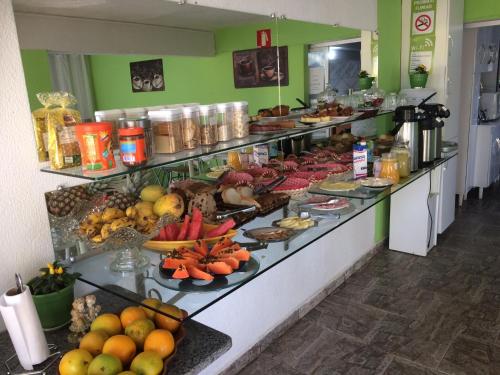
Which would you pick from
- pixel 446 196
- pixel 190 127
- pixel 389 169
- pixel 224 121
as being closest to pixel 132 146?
pixel 190 127

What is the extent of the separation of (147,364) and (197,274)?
271 millimetres

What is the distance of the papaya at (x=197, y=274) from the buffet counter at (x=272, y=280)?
3cm

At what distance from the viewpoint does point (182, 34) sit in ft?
7.20

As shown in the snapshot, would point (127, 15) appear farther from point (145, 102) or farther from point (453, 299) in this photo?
point (453, 299)

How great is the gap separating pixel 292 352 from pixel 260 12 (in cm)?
180

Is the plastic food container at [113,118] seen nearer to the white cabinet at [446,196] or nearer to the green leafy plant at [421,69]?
the green leafy plant at [421,69]

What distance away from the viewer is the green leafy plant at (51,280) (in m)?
1.17

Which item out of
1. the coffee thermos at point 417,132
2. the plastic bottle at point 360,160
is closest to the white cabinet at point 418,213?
the coffee thermos at point 417,132

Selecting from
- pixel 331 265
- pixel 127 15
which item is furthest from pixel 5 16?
pixel 331 265

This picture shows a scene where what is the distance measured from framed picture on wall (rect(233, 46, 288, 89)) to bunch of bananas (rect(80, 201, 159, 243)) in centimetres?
130

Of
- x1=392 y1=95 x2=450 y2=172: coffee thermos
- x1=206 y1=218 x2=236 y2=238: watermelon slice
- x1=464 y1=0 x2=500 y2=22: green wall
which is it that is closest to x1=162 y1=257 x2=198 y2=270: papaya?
x1=206 y1=218 x2=236 y2=238: watermelon slice

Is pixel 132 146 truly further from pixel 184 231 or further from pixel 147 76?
pixel 147 76

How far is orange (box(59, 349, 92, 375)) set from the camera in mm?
942

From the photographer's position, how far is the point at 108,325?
109 cm
